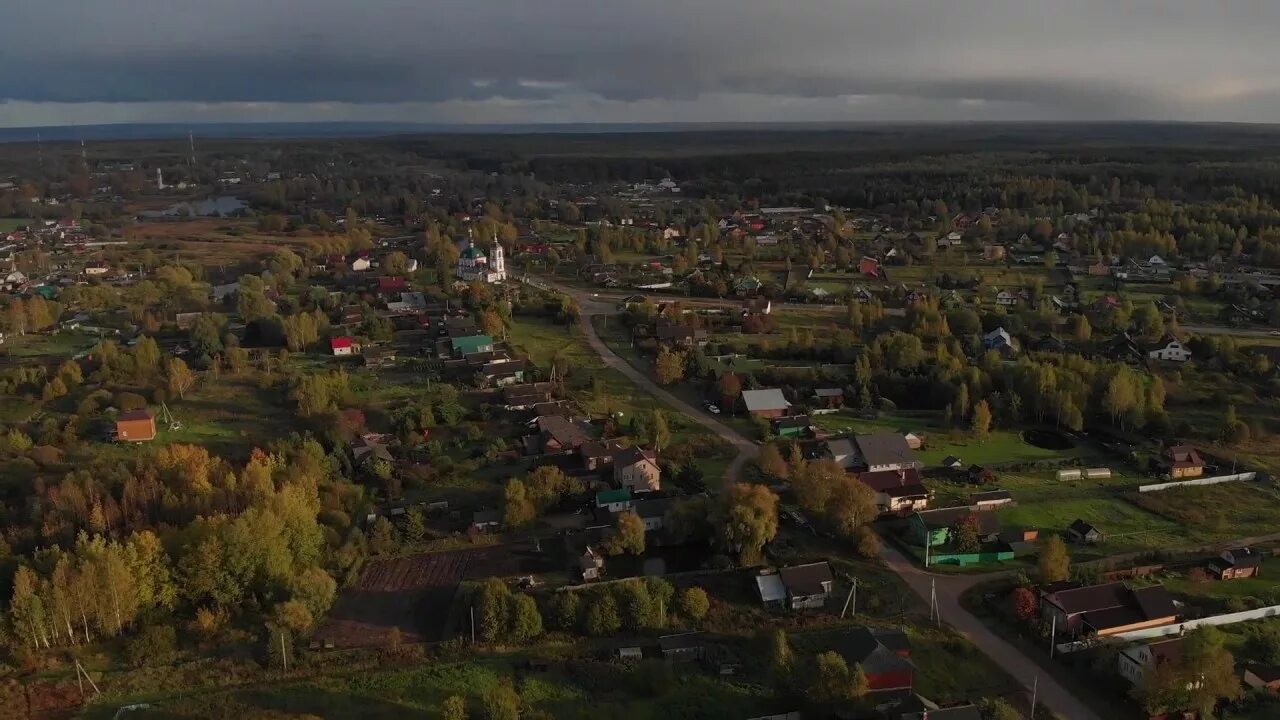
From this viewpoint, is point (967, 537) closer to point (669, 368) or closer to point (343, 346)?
point (669, 368)

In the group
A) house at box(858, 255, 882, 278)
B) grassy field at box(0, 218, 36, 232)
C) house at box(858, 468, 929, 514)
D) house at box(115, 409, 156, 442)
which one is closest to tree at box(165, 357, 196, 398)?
house at box(115, 409, 156, 442)

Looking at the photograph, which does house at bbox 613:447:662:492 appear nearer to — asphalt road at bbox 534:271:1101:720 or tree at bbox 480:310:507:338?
asphalt road at bbox 534:271:1101:720

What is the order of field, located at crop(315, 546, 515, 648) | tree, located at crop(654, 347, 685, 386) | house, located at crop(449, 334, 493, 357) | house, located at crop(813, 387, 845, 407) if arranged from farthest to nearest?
house, located at crop(449, 334, 493, 357), tree, located at crop(654, 347, 685, 386), house, located at crop(813, 387, 845, 407), field, located at crop(315, 546, 515, 648)

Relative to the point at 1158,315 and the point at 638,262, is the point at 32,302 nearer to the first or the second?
Answer: the point at 638,262

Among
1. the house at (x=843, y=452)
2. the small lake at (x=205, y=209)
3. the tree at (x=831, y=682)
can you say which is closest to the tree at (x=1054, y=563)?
the tree at (x=831, y=682)

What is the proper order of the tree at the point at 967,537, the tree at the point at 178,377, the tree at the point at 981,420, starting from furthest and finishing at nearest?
the tree at the point at 178,377, the tree at the point at 981,420, the tree at the point at 967,537

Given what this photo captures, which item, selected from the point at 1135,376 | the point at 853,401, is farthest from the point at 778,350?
the point at 1135,376

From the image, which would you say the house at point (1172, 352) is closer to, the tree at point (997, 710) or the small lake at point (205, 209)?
the tree at point (997, 710)
